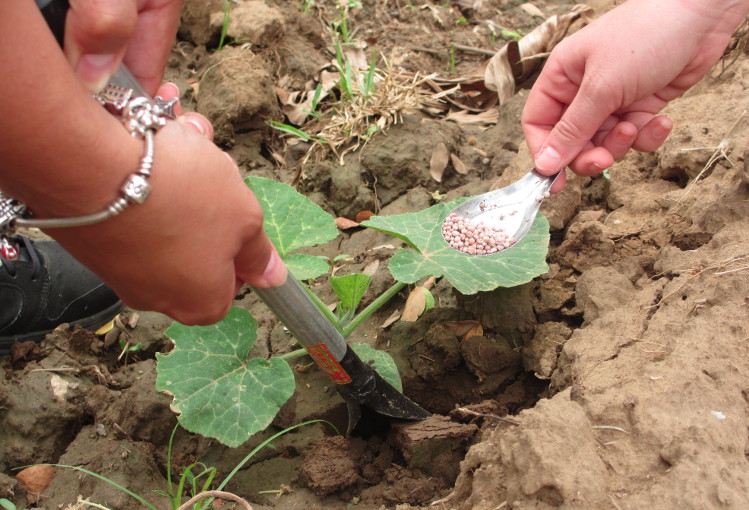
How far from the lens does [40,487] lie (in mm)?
1845

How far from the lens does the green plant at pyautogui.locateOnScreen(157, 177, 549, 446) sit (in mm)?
1738

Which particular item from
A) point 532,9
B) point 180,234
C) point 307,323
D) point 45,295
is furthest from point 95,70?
point 532,9

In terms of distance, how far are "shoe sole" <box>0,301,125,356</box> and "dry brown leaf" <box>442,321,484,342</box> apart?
1324mm

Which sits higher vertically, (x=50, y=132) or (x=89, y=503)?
(x=50, y=132)

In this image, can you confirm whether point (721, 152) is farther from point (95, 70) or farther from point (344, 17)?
point (344, 17)

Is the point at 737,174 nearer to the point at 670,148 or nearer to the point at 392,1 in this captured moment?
the point at 670,148

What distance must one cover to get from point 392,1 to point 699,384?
3436 mm

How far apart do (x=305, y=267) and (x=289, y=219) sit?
22 centimetres

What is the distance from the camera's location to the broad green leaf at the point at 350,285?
1952 mm

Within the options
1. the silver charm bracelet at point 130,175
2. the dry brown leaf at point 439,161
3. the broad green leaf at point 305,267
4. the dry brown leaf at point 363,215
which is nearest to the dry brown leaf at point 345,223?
the dry brown leaf at point 363,215

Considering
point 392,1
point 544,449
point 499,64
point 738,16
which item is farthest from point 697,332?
point 392,1

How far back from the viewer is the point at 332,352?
5.66 feet

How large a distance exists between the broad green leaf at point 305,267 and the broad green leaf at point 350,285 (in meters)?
0.05

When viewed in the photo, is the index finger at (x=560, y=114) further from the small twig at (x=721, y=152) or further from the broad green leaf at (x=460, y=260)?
the small twig at (x=721, y=152)
